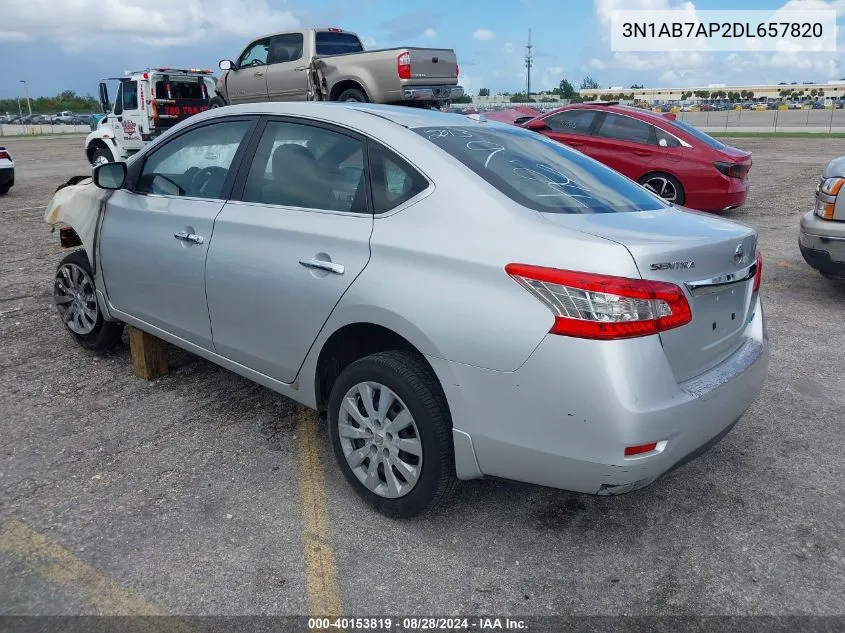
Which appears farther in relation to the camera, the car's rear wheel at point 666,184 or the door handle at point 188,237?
the car's rear wheel at point 666,184

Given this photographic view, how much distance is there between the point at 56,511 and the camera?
3.12 metres

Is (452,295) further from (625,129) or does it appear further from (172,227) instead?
(625,129)

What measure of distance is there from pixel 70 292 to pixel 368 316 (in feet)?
10.2

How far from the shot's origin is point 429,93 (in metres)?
11.6

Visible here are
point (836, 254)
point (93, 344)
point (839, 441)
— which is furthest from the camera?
point (836, 254)

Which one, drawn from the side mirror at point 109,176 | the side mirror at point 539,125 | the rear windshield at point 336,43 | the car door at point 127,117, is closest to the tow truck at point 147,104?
the car door at point 127,117

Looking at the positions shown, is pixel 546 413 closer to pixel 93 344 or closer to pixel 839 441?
pixel 839 441

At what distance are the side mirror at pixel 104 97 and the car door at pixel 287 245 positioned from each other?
1623 centimetres

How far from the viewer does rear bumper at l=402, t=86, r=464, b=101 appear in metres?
11.3

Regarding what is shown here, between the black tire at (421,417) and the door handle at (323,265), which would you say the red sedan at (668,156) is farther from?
the black tire at (421,417)

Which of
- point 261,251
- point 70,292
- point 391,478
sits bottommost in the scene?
point 391,478

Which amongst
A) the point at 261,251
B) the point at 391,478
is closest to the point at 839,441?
the point at 391,478

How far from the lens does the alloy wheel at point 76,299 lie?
480 cm

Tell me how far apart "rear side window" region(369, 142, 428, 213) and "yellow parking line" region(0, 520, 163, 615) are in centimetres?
177
